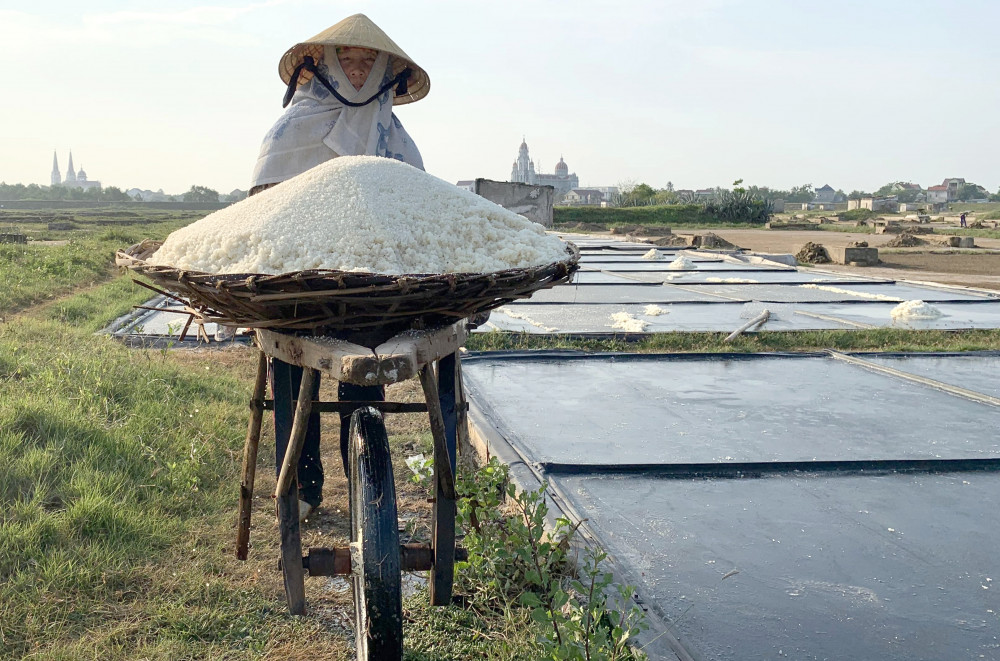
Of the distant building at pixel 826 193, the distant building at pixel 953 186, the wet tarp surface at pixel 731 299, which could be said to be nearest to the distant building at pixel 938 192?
the distant building at pixel 953 186

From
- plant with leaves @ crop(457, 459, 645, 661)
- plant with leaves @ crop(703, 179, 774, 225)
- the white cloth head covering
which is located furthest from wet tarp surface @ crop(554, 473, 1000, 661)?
plant with leaves @ crop(703, 179, 774, 225)

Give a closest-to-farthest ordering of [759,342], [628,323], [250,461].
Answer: [250,461] → [759,342] → [628,323]

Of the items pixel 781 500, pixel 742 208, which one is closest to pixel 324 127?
pixel 781 500

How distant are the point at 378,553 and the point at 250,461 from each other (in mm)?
679

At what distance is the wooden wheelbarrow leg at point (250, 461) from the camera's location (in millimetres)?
1995

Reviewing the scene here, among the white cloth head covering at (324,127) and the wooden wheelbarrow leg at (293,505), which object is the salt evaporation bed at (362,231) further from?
the white cloth head covering at (324,127)

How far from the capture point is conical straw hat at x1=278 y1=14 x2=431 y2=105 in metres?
2.35

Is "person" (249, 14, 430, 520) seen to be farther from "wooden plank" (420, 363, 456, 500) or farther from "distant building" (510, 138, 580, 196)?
"distant building" (510, 138, 580, 196)

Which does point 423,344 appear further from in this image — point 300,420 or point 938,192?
point 938,192

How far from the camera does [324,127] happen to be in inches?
99.4

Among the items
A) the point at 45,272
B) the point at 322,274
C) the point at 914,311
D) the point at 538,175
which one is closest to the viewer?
the point at 322,274

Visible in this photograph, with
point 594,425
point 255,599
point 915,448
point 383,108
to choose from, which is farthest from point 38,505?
point 915,448

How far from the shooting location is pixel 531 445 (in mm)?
3094

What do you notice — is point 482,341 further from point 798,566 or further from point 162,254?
point 162,254
